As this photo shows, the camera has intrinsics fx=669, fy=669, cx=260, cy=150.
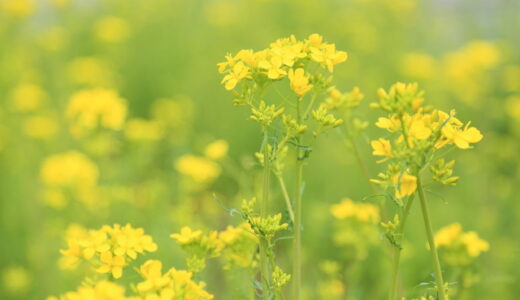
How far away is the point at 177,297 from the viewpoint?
130 cm

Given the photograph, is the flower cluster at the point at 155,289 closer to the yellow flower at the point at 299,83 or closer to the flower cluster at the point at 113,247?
the flower cluster at the point at 113,247

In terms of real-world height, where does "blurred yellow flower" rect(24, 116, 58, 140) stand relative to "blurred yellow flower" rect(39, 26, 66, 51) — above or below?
below

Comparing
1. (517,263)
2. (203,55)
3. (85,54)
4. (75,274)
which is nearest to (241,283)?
(75,274)

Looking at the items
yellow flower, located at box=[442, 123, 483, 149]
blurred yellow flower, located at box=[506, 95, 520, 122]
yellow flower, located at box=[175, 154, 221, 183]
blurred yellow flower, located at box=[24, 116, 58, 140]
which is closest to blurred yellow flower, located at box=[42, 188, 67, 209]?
yellow flower, located at box=[175, 154, 221, 183]

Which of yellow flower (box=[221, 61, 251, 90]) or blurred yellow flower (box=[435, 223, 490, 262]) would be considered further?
blurred yellow flower (box=[435, 223, 490, 262])

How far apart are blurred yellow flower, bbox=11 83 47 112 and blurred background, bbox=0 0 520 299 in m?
0.02

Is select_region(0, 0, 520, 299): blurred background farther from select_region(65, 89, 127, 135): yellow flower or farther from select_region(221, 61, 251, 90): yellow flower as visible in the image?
select_region(221, 61, 251, 90): yellow flower

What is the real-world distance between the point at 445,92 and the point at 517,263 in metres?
2.81

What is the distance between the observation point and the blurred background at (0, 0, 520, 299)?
10.8 feet

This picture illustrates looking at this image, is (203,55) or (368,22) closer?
(203,55)

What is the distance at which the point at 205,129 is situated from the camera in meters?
5.10

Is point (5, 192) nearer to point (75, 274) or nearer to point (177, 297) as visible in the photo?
point (75, 274)

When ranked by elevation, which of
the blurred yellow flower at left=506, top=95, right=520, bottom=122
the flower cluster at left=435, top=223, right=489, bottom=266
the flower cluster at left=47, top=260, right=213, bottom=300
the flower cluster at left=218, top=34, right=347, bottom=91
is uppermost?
the blurred yellow flower at left=506, top=95, right=520, bottom=122

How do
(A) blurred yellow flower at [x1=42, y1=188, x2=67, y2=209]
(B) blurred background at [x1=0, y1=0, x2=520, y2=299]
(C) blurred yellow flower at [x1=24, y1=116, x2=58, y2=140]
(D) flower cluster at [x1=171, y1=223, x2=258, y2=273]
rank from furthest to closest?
1. (C) blurred yellow flower at [x1=24, y1=116, x2=58, y2=140]
2. (A) blurred yellow flower at [x1=42, y1=188, x2=67, y2=209]
3. (B) blurred background at [x1=0, y1=0, x2=520, y2=299]
4. (D) flower cluster at [x1=171, y1=223, x2=258, y2=273]
